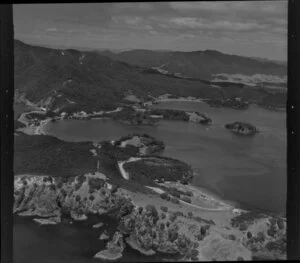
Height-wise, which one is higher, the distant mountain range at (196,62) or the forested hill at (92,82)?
the distant mountain range at (196,62)

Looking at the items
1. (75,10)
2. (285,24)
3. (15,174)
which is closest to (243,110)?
(285,24)

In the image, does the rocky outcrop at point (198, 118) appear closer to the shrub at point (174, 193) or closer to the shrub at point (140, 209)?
the shrub at point (174, 193)

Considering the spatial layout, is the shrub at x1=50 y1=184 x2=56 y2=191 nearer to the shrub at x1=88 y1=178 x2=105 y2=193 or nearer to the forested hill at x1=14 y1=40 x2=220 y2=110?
the shrub at x1=88 y1=178 x2=105 y2=193

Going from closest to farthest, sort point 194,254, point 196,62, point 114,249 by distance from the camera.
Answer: point 194,254, point 114,249, point 196,62

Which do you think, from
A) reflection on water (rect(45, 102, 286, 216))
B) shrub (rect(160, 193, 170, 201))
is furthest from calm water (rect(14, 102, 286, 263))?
shrub (rect(160, 193, 170, 201))

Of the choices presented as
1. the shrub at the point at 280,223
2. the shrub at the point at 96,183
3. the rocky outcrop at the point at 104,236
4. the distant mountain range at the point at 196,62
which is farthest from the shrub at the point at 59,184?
the shrub at the point at 280,223

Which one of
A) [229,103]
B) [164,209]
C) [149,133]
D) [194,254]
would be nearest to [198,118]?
[229,103]

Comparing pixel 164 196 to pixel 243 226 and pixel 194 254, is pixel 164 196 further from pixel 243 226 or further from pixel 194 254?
pixel 243 226

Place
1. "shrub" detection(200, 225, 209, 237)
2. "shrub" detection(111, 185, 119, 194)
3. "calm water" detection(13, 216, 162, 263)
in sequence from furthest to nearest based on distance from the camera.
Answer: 1. "shrub" detection(111, 185, 119, 194)
2. "shrub" detection(200, 225, 209, 237)
3. "calm water" detection(13, 216, 162, 263)
